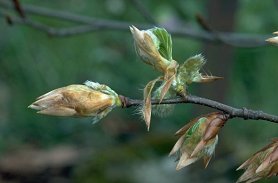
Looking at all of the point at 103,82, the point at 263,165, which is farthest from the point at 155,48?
the point at 103,82

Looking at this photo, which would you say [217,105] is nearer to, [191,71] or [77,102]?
[191,71]

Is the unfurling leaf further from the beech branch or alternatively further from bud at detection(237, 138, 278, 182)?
bud at detection(237, 138, 278, 182)

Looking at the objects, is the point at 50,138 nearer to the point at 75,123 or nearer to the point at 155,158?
the point at 75,123

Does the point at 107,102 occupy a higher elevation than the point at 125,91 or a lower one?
higher

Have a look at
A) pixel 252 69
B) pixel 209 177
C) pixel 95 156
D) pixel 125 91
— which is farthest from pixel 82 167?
pixel 252 69

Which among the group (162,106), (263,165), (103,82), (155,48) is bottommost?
(103,82)

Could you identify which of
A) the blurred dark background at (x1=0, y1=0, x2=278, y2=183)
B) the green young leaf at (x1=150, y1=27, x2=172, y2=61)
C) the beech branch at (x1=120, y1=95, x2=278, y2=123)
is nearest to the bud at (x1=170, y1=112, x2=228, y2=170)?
the beech branch at (x1=120, y1=95, x2=278, y2=123)

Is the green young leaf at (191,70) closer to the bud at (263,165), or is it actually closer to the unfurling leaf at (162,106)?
the unfurling leaf at (162,106)
